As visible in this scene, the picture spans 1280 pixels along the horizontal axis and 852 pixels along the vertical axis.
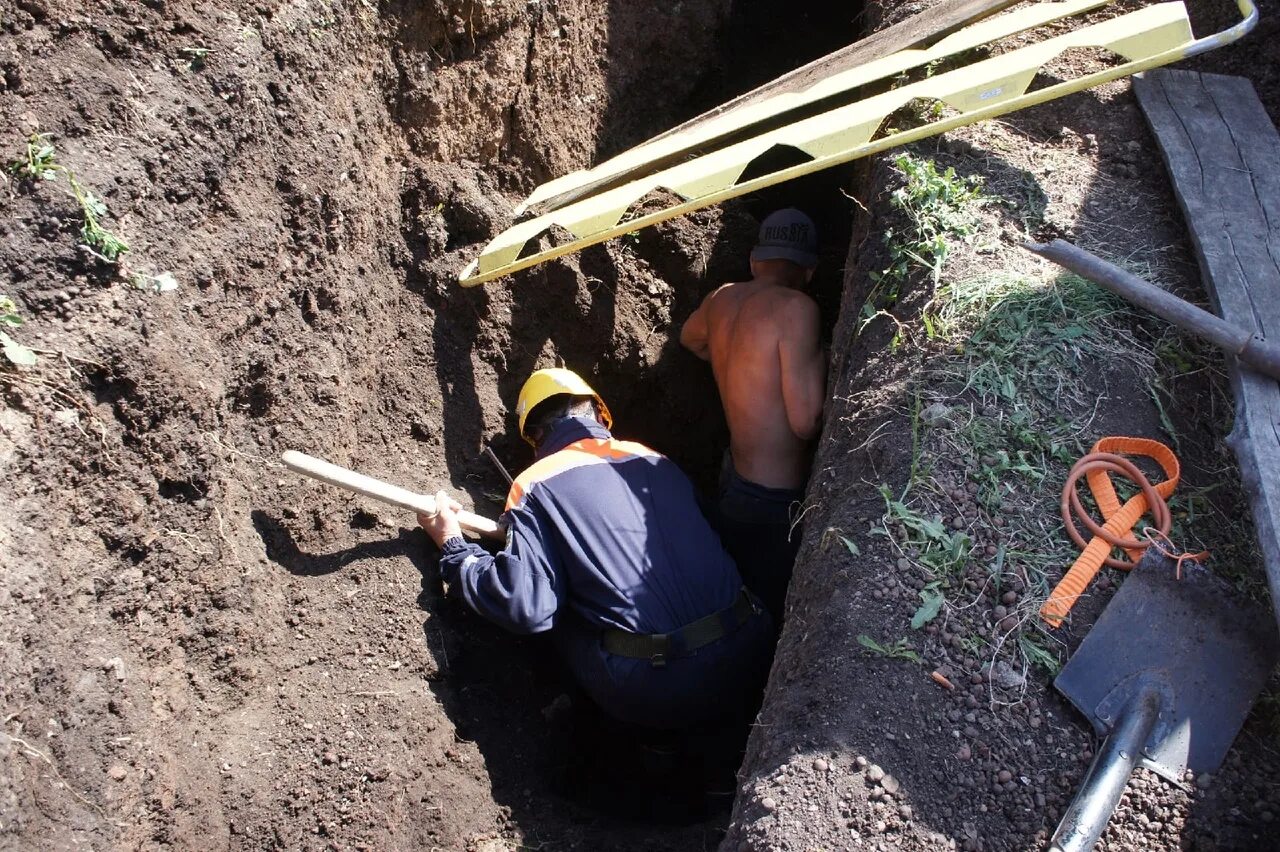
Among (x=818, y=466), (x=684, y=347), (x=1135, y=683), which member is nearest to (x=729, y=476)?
(x=684, y=347)

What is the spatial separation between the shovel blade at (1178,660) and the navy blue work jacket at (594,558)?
1.51 metres

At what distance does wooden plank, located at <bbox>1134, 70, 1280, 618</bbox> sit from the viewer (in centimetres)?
287

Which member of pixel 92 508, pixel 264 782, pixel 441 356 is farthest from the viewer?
pixel 441 356

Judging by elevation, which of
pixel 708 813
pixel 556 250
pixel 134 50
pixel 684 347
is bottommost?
pixel 708 813

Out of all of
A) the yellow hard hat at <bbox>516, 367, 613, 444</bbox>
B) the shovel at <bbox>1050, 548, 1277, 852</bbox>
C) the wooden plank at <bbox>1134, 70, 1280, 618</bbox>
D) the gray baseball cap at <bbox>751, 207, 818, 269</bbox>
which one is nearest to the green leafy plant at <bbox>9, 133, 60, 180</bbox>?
the yellow hard hat at <bbox>516, 367, 613, 444</bbox>

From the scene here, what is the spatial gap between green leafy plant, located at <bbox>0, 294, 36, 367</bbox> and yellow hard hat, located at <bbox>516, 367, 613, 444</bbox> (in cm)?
196

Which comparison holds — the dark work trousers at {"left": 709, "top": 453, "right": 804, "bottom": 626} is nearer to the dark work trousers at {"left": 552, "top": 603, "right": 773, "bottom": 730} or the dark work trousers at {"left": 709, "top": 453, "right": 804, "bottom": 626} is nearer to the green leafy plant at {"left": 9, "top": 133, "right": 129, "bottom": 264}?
the dark work trousers at {"left": 552, "top": 603, "right": 773, "bottom": 730}

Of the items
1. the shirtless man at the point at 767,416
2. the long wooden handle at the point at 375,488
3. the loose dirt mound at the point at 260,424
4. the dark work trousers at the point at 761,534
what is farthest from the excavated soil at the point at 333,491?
the dark work trousers at the point at 761,534

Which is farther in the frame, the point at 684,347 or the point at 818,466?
the point at 684,347

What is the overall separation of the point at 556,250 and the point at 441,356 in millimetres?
878

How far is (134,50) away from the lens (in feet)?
10.5

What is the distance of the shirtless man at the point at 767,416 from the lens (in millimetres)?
4461

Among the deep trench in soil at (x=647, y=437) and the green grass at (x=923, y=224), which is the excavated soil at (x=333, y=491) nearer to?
the deep trench in soil at (x=647, y=437)

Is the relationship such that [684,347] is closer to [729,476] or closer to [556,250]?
[729,476]
